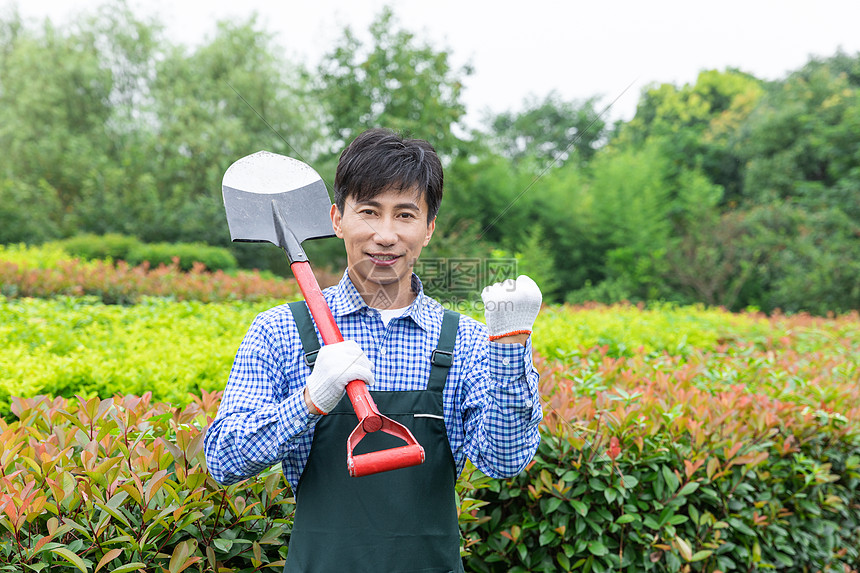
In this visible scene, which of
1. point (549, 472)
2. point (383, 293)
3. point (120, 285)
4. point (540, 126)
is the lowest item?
point (549, 472)

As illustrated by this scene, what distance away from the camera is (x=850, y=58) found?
18703mm

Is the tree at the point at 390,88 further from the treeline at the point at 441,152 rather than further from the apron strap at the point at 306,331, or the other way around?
the apron strap at the point at 306,331

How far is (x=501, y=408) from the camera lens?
1.33 metres

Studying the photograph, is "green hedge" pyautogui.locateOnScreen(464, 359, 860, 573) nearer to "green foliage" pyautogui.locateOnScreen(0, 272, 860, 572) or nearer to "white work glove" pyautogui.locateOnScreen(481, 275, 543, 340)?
"green foliage" pyautogui.locateOnScreen(0, 272, 860, 572)

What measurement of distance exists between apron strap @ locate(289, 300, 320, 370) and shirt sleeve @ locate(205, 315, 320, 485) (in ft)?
0.13

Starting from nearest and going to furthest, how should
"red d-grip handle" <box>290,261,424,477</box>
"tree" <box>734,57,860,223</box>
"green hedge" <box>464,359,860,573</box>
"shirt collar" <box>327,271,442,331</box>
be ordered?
"red d-grip handle" <box>290,261,424,477</box> < "shirt collar" <box>327,271,442,331</box> < "green hedge" <box>464,359,860,573</box> < "tree" <box>734,57,860,223</box>

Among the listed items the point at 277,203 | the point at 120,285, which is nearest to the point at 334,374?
the point at 277,203

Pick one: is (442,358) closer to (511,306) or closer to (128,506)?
(511,306)

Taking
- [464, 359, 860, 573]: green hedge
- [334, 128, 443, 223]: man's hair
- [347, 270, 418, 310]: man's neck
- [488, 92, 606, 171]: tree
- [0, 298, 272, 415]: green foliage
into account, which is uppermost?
[488, 92, 606, 171]: tree

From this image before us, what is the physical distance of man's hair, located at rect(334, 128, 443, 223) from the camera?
147cm

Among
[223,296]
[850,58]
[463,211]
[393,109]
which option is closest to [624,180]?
[463,211]

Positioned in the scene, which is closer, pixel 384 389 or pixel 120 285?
pixel 384 389

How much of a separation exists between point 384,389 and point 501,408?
0.29m

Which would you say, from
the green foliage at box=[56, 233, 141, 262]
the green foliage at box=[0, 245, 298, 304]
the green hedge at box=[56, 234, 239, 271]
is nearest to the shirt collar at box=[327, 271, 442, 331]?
the green foliage at box=[0, 245, 298, 304]
